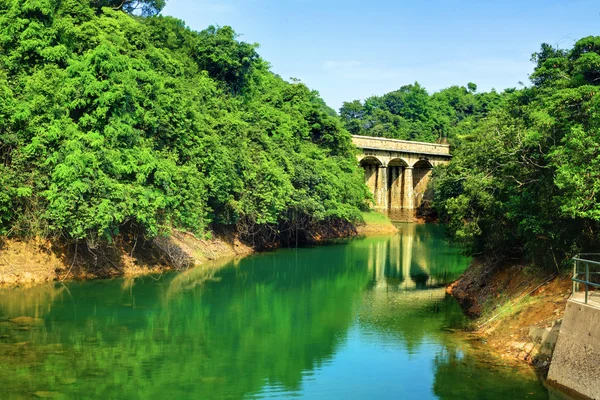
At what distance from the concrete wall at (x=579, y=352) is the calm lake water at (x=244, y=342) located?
74cm

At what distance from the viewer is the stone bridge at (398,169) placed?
201 ft

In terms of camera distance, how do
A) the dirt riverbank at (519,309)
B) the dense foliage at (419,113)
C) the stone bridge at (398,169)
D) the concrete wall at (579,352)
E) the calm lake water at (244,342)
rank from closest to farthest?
the concrete wall at (579,352)
the calm lake water at (244,342)
the dirt riverbank at (519,309)
the stone bridge at (398,169)
the dense foliage at (419,113)

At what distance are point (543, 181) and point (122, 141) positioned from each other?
52.3 feet

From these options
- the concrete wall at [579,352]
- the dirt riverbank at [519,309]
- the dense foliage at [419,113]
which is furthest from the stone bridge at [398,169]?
the concrete wall at [579,352]

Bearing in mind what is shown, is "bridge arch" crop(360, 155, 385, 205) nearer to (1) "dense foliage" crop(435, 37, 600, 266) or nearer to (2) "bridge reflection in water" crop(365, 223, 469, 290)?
(2) "bridge reflection in water" crop(365, 223, 469, 290)

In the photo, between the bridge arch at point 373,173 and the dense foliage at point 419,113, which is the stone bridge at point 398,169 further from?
the dense foliage at point 419,113

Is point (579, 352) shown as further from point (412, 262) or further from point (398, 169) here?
point (398, 169)

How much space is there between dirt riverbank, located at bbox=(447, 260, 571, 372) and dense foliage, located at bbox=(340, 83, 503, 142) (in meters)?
54.9

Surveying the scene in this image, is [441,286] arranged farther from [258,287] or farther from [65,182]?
[65,182]

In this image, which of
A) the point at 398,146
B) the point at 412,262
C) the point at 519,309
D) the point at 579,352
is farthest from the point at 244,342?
the point at 398,146

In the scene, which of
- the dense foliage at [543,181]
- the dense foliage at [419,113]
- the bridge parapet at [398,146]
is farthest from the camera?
the dense foliage at [419,113]

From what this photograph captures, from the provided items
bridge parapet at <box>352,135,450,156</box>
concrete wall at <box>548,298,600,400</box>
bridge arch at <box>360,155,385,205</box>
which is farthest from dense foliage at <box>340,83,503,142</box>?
concrete wall at <box>548,298,600,400</box>

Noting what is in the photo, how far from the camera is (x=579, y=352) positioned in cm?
1238

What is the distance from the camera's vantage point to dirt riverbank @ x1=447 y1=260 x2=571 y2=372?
1539cm
